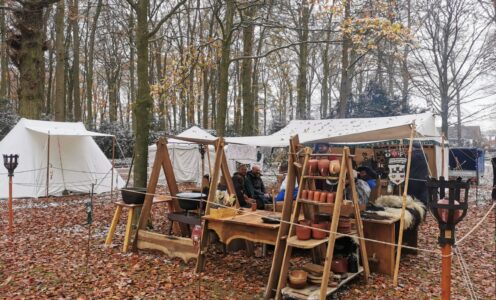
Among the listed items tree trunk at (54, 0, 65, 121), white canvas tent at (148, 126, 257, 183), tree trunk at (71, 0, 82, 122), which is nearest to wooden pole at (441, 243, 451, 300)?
white canvas tent at (148, 126, 257, 183)

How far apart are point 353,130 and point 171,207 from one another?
12.1 feet

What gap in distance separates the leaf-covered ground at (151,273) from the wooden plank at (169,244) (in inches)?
5.1

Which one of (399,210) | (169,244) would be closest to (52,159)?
(169,244)

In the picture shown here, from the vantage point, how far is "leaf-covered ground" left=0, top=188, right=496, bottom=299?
4676mm

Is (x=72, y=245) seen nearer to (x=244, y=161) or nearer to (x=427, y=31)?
(x=244, y=161)

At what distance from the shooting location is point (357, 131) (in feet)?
22.9

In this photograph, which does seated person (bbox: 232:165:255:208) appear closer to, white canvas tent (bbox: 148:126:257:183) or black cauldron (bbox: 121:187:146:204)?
black cauldron (bbox: 121:187:146:204)

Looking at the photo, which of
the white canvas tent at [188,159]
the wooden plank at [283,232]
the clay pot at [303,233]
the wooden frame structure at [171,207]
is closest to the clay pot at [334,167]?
the wooden plank at [283,232]

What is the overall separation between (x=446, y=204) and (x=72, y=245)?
5753 millimetres

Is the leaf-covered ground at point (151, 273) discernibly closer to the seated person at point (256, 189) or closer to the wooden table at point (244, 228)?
the wooden table at point (244, 228)

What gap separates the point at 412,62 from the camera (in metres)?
21.9

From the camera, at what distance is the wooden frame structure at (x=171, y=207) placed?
571 cm

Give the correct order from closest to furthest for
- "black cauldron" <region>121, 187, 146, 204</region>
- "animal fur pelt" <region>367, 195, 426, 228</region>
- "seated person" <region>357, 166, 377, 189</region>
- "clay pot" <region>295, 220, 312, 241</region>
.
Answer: "clay pot" <region>295, 220, 312, 241</region>, "animal fur pelt" <region>367, 195, 426, 228</region>, "black cauldron" <region>121, 187, 146, 204</region>, "seated person" <region>357, 166, 377, 189</region>

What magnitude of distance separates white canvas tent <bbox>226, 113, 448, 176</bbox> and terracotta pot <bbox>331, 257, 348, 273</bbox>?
188cm
